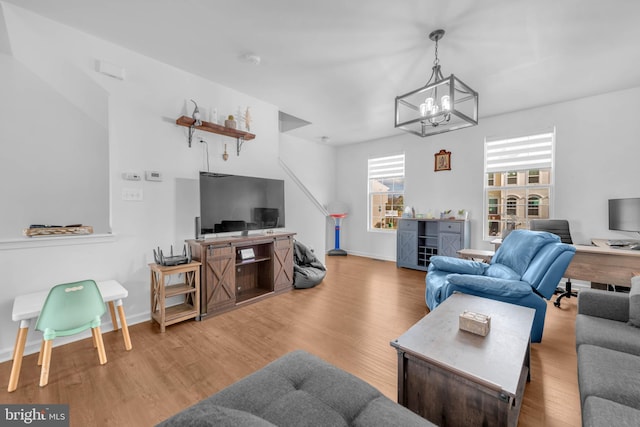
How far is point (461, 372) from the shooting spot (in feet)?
3.91

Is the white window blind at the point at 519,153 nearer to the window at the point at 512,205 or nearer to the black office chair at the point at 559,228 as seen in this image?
the window at the point at 512,205

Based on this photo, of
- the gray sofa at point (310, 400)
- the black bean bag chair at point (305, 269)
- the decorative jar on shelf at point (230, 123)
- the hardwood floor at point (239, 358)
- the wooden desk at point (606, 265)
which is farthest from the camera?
the black bean bag chair at point (305, 269)

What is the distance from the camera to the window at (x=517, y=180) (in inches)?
165

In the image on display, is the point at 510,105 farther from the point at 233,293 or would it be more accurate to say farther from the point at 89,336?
the point at 89,336

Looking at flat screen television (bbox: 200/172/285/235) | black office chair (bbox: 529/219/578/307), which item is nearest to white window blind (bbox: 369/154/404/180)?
black office chair (bbox: 529/219/578/307)

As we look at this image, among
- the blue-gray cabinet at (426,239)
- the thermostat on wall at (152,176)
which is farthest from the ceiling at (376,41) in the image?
the blue-gray cabinet at (426,239)

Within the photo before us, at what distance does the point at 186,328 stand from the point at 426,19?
146 inches

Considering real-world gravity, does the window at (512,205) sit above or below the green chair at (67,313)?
above

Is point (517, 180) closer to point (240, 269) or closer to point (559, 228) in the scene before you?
point (559, 228)

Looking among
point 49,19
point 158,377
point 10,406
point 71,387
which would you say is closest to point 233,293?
point 158,377

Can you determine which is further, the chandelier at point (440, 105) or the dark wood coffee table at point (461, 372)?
the chandelier at point (440, 105)

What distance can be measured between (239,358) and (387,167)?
513 centimetres

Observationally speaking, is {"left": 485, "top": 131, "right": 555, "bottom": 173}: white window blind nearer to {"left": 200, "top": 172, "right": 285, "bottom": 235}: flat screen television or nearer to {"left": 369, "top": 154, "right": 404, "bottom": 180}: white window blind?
{"left": 369, "top": 154, "right": 404, "bottom": 180}: white window blind

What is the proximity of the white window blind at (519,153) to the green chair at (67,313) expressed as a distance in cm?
567
